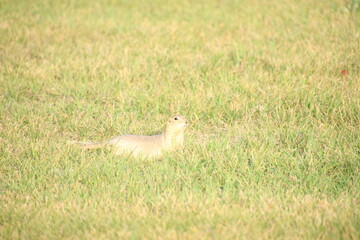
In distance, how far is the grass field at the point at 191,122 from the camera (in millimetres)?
3457

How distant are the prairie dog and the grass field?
9cm

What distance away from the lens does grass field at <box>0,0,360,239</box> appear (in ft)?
11.3

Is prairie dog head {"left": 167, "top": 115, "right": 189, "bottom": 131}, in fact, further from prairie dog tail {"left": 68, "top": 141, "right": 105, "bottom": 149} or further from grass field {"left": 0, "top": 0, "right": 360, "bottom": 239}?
prairie dog tail {"left": 68, "top": 141, "right": 105, "bottom": 149}

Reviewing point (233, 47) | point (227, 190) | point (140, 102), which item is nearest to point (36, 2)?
point (233, 47)

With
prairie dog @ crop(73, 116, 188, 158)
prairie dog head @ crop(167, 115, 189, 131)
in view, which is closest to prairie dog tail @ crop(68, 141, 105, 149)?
prairie dog @ crop(73, 116, 188, 158)

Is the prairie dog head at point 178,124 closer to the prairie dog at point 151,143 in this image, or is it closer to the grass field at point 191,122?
the prairie dog at point 151,143

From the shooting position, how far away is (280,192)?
384 centimetres

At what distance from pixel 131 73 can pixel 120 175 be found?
259 centimetres

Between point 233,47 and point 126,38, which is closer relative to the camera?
point 233,47

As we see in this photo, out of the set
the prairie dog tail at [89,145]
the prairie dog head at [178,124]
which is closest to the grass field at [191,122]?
the prairie dog tail at [89,145]

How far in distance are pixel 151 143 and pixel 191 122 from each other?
86 centimetres

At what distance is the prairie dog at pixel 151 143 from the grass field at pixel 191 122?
9 centimetres

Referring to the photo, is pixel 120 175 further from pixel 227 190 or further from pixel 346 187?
pixel 346 187

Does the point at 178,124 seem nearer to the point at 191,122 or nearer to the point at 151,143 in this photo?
the point at 151,143
